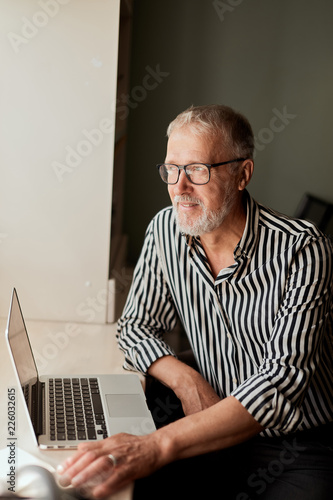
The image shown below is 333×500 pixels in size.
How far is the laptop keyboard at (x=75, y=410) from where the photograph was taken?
3.97 feet

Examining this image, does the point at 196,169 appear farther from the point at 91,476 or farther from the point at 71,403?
the point at 91,476

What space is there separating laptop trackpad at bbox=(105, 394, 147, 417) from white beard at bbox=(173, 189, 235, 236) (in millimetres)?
420

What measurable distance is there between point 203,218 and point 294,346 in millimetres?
369

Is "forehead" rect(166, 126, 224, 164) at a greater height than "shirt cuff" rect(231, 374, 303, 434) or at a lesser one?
greater

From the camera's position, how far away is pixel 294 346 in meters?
1.31

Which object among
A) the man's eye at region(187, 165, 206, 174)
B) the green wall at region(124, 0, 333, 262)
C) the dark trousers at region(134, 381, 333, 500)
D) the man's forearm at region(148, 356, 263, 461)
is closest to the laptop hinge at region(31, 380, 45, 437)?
the man's forearm at region(148, 356, 263, 461)

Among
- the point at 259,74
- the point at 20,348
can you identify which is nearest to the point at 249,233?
the point at 20,348

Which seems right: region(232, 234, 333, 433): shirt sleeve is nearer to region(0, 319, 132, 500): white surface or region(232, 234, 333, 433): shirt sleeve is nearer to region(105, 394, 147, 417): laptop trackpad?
region(105, 394, 147, 417): laptop trackpad

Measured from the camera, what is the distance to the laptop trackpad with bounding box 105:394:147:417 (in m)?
1.30

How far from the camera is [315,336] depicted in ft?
4.37

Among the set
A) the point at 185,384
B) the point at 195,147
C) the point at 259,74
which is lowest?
the point at 185,384

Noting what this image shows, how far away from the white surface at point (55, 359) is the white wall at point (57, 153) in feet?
0.24

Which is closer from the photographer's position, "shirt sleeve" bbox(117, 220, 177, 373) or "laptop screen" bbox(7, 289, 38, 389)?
"laptop screen" bbox(7, 289, 38, 389)

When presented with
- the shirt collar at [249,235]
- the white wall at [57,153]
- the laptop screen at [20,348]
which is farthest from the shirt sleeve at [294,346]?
the white wall at [57,153]
